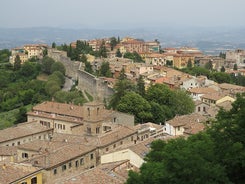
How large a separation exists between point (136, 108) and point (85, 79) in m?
19.0

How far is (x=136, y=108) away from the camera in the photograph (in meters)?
40.3

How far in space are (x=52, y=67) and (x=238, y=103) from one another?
53.0m

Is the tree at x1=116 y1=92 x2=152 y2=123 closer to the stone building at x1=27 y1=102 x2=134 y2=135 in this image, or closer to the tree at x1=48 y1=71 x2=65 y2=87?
the stone building at x1=27 y1=102 x2=134 y2=135

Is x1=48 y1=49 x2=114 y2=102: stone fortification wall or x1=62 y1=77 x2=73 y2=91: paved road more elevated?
x1=48 y1=49 x2=114 y2=102: stone fortification wall

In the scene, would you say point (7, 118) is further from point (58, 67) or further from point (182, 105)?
point (182, 105)

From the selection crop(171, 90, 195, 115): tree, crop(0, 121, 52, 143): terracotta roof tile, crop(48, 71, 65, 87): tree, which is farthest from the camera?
crop(48, 71, 65, 87): tree

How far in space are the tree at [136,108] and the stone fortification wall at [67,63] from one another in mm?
25261

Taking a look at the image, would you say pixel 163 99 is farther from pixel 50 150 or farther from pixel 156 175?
pixel 156 175

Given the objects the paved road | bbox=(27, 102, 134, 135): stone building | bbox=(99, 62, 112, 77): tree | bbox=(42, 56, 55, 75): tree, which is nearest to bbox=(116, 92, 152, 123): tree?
bbox=(27, 102, 134, 135): stone building

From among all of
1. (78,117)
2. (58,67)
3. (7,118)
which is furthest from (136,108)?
(58,67)

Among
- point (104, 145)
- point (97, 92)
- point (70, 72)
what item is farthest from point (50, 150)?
point (70, 72)

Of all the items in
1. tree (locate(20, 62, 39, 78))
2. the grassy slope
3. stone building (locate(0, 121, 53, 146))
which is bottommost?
the grassy slope

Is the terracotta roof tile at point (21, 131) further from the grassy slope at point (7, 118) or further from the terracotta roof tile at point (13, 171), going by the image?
the terracotta roof tile at point (13, 171)

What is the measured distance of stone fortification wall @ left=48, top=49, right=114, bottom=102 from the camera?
53.1 meters
